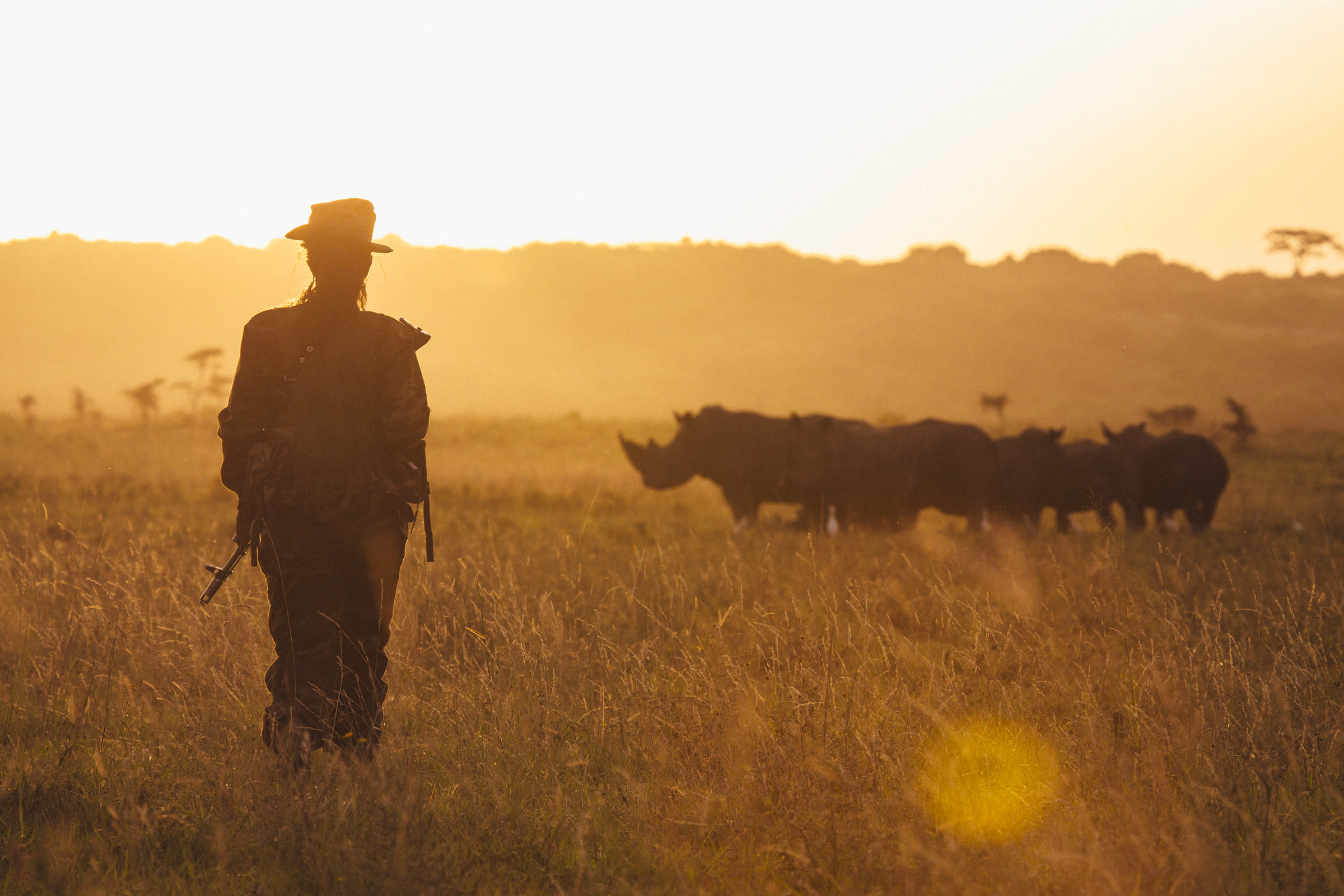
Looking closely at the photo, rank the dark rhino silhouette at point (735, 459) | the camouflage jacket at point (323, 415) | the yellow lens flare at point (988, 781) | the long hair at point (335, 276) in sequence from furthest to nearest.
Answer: the dark rhino silhouette at point (735, 459) < the long hair at point (335, 276) < the camouflage jacket at point (323, 415) < the yellow lens flare at point (988, 781)

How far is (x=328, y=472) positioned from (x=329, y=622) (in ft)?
1.89

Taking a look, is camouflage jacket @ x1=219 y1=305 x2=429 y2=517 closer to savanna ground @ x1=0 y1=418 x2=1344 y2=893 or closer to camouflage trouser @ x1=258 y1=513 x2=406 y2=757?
camouflage trouser @ x1=258 y1=513 x2=406 y2=757

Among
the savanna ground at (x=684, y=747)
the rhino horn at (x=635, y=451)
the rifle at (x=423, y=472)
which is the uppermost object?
the rifle at (x=423, y=472)

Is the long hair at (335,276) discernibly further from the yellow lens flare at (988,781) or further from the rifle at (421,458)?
the yellow lens flare at (988,781)

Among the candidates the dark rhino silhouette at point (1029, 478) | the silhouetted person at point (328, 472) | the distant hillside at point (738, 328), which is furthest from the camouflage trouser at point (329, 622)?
the distant hillside at point (738, 328)

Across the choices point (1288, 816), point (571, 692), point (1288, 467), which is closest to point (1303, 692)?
point (1288, 816)

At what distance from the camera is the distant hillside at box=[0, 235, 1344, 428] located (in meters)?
70.0

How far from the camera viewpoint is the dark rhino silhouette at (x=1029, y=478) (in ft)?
42.9

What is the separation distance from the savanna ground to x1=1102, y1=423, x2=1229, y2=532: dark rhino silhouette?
607cm

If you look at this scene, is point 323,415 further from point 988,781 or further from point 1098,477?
point 1098,477

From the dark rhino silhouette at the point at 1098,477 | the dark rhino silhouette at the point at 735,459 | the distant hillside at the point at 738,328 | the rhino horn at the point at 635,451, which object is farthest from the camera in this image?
the distant hillside at the point at 738,328

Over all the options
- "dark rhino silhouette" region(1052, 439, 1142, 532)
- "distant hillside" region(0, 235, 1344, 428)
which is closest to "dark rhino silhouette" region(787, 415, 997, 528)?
"dark rhino silhouette" region(1052, 439, 1142, 532)

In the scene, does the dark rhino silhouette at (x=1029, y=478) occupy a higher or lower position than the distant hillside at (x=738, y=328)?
lower

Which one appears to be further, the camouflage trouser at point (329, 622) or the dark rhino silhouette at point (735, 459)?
the dark rhino silhouette at point (735, 459)
